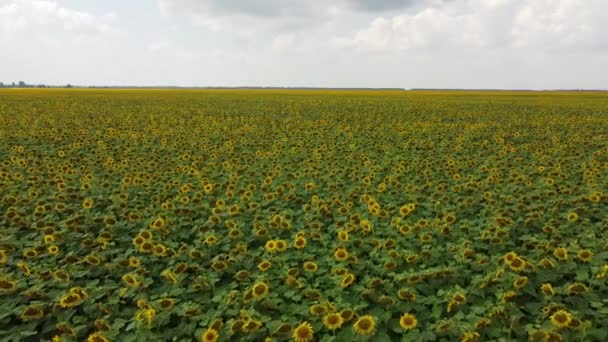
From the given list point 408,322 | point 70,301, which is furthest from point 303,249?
point 70,301

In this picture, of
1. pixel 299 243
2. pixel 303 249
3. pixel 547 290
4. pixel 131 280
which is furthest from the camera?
pixel 303 249

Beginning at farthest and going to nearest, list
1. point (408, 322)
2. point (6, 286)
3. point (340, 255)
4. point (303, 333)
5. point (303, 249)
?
point (303, 249), point (340, 255), point (6, 286), point (408, 322), point (303, 333)

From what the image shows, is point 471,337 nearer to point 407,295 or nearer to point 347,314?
point 407,295

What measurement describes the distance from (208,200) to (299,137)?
809cm

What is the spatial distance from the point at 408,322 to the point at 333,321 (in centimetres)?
66

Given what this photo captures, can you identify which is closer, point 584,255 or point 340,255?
point 584,255

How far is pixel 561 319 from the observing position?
3.33 metres

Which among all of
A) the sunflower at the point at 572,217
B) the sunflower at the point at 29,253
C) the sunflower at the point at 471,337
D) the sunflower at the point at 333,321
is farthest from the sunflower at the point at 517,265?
the sunflower at the point at 29,253

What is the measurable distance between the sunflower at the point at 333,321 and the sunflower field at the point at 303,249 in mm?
18

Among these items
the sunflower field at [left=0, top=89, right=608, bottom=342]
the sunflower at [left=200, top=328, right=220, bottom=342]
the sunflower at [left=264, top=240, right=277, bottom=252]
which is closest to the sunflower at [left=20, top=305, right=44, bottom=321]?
the sunflower field at [left=0, top=89, right=608, bottom=342]

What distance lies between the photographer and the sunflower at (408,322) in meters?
3.49

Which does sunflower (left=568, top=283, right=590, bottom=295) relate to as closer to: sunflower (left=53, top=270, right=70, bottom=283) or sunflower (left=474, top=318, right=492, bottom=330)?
sunflower (left=474, top=318, right=492, bottom=330)

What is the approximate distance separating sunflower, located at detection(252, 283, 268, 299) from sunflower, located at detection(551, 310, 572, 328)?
2480mm

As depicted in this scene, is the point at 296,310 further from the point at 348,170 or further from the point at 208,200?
the point at 348,170
